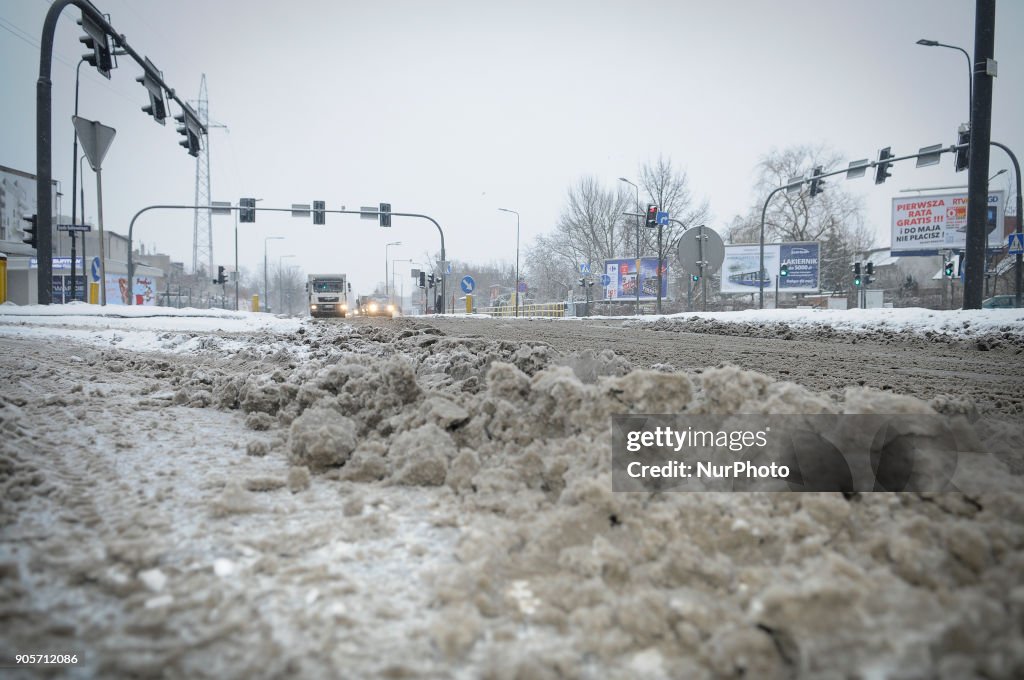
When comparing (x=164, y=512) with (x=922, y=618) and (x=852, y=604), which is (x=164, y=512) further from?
(x=922, y=618)

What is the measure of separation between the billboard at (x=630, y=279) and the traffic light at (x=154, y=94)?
1561 inches

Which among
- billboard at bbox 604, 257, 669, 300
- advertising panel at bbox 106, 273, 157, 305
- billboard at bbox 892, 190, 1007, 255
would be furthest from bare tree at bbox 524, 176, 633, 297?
advertising panel at bbox 106, 273, 157, 305

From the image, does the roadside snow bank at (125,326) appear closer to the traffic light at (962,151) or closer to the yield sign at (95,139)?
the yield sign at (95,139)

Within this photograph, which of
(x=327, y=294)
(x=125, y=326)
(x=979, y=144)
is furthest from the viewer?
(x=327, y=294)

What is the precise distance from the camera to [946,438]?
199 centimetres

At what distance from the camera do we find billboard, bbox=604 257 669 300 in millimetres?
51094

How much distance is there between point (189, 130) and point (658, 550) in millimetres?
22290

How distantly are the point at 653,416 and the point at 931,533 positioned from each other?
0.96 m

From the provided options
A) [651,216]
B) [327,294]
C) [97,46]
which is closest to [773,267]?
[651,216]

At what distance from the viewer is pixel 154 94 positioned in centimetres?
1667

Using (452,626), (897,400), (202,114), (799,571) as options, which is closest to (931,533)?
(799,571)

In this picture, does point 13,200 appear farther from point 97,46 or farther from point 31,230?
point 97,46

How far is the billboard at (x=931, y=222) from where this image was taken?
42.8 meters

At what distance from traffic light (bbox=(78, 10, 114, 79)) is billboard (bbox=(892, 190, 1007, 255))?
50425mm
